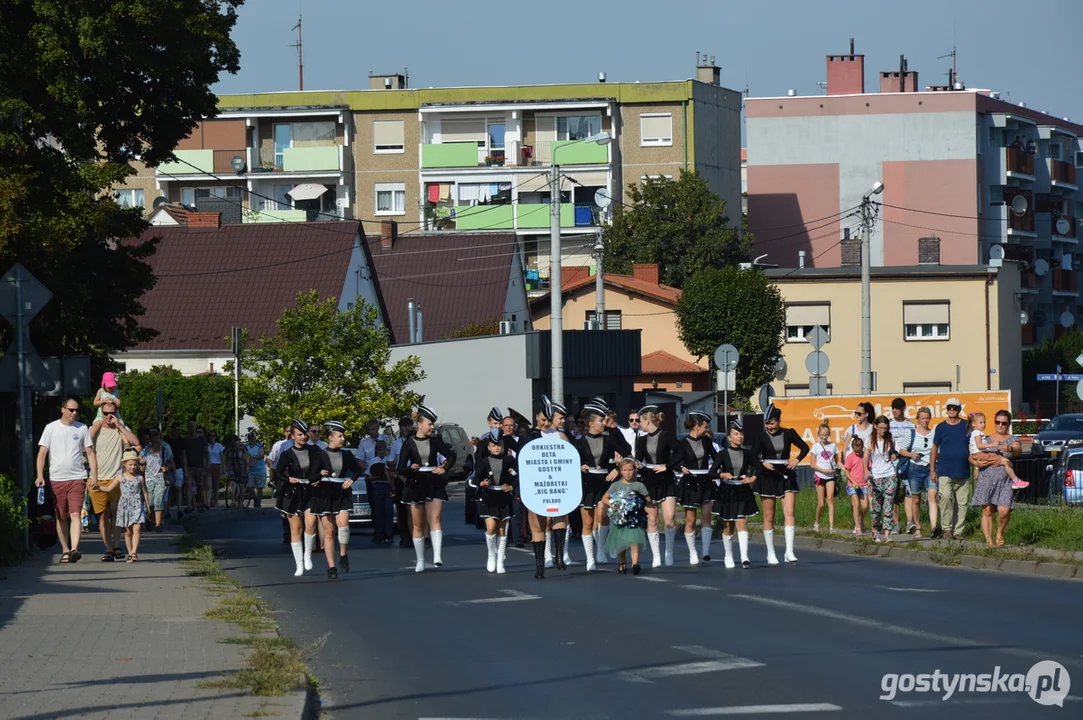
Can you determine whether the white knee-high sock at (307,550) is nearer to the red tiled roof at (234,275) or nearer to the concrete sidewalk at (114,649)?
the concrete sidewalk at (114,649)

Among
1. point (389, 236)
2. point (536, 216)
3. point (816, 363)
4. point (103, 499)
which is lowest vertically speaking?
point (103, 499)

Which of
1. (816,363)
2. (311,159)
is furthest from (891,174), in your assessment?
(816,363)

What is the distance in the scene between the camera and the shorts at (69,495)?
18.2m

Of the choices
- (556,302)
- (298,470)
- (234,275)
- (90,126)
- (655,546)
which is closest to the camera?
(298,470)

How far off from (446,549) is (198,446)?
A: 1271 cm

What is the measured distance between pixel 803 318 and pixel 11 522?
58.5 m

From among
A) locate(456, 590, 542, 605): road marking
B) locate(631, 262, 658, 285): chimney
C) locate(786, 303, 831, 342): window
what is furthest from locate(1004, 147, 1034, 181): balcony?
locate(456, 590, 542, 605): road marking

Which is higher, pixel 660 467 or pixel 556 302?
pixel 556 302

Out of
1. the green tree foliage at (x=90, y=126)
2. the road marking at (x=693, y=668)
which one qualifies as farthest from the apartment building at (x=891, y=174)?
the road marking at (x=693, y=668)

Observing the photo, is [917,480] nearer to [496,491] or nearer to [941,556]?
[941,556]

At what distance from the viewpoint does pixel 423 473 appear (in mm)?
18047

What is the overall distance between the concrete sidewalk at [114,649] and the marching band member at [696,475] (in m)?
5.77

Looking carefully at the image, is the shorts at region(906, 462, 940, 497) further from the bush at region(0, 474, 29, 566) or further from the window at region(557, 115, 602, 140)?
the window at region(557, 115, 602, 140)

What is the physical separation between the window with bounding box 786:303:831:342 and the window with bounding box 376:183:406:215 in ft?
70.6
